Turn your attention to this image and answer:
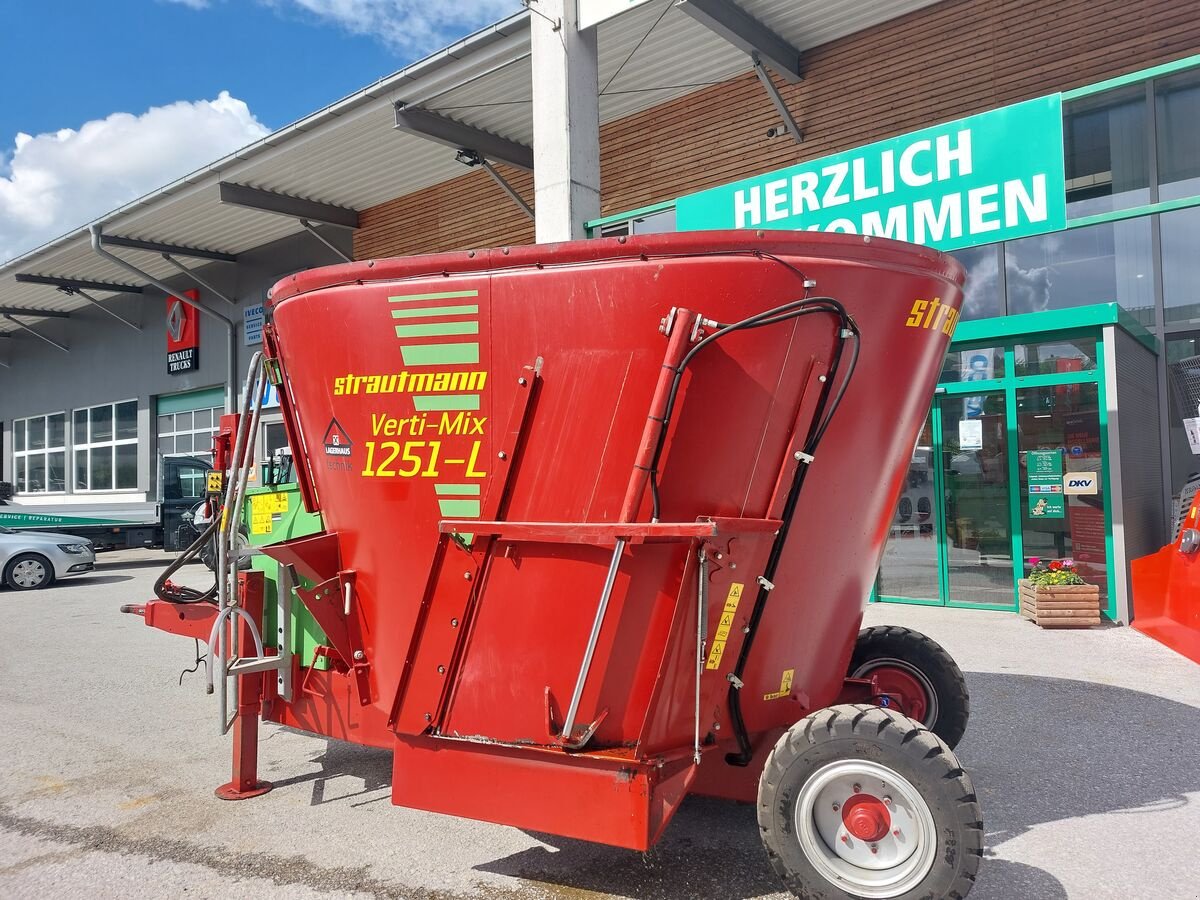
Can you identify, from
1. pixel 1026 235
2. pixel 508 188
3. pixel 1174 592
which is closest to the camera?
A: pixel 1026 235

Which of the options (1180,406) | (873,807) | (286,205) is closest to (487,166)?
(286,205)

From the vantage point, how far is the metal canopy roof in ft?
36.2

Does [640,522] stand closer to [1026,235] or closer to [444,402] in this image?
[444,402]

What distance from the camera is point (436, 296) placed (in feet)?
11.0

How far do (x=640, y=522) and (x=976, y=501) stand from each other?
7602 mm

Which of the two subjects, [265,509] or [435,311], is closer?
Answer: [435,311]

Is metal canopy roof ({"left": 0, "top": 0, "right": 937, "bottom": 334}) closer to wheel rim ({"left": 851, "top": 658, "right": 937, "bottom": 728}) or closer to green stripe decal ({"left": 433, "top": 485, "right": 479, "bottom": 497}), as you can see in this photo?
wheel rim ({"left": 851, "top": 658, "right": 937, "bottom": 728})

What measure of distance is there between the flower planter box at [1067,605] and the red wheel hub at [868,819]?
246 inches

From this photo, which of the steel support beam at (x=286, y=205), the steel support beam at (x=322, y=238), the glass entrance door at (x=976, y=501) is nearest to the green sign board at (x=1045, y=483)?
the glass entrance door at (x=976, y=501)

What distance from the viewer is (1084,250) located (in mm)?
10195

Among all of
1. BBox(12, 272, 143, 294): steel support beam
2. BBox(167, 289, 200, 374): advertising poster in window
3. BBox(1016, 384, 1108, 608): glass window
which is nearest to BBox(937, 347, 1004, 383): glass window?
BBox(1016, 384, 1108, 608): glass window

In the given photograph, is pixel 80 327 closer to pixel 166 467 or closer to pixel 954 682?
pixel 166 467

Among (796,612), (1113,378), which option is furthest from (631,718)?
(1113,378)

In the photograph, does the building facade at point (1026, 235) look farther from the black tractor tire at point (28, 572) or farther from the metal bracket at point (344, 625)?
the black tractor tire at point (28, 572)
